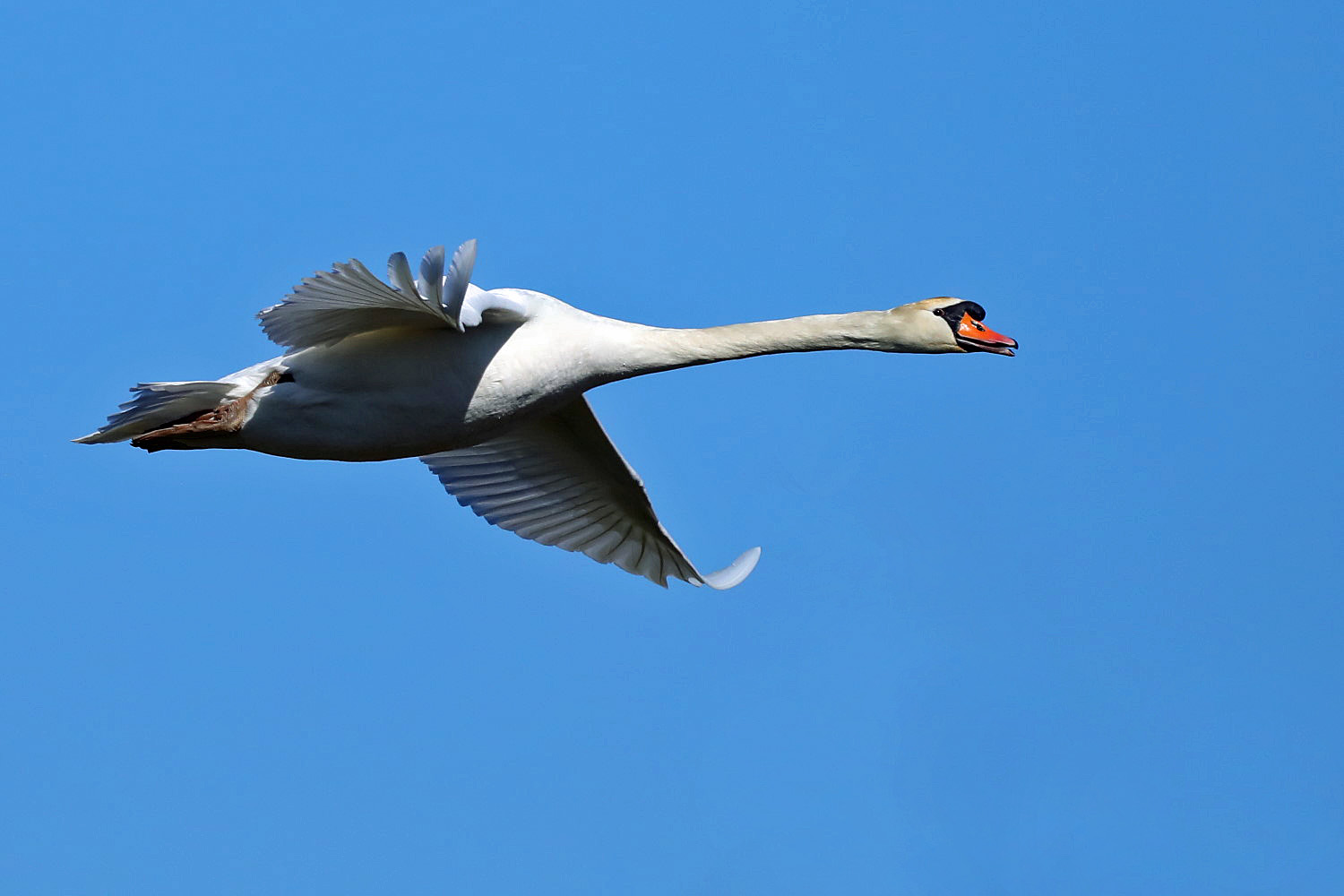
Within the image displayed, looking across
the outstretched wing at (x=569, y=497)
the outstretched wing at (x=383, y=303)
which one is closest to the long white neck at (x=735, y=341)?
the outstretched wing at (x=383, y=303)

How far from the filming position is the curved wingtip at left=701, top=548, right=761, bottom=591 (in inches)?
605

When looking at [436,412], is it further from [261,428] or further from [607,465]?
[607,465]

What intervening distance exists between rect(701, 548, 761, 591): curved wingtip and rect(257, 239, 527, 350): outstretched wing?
3.50 meters

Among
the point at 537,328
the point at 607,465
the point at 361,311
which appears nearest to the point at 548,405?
the point at 537,328

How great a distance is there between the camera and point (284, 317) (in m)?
12.2

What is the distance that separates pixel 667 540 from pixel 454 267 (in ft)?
14.7

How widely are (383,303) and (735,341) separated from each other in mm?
2281

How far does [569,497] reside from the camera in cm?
1545

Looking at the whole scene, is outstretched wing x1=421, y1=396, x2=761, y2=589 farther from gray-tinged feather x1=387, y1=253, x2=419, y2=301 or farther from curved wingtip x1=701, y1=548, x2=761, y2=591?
gray-tinged feather x1=387, y1=253, x2=419, y2=301

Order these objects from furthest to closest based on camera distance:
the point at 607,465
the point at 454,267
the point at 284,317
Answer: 1. the point at 607,465
2. the point at 284,317
3. the point at 454,267

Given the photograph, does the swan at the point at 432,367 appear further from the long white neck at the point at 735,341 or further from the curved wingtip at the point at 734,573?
the curved wingtip at the point at 734,573

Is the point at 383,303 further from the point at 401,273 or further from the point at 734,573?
the point at 734,573

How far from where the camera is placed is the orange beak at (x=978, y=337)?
523 inches

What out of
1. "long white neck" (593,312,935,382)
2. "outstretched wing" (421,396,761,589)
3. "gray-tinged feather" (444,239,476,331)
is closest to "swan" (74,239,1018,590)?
"long white neck" (593,312,935,382)
